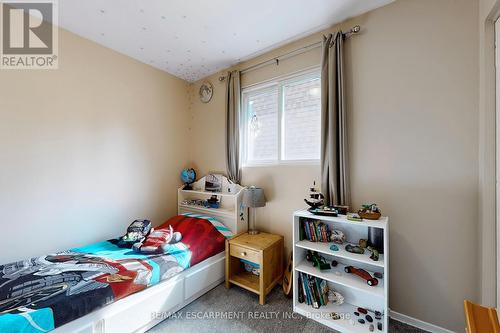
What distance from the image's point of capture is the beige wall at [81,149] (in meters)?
1.78

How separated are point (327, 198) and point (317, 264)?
62 centimetres

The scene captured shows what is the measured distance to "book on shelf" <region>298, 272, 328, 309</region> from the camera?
5.91 ft

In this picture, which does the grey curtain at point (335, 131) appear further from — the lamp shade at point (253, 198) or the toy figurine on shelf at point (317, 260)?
the lamp shade at point (253, 198)

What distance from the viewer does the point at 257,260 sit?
1.93m

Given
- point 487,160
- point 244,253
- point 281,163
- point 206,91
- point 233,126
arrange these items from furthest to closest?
point 206,91
point 233,126
point 281,163
point 244,253
point 487,160

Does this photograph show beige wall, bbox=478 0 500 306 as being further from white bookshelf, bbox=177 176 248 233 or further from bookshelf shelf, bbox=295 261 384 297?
white bookshelf, bbox=177 176 248 233

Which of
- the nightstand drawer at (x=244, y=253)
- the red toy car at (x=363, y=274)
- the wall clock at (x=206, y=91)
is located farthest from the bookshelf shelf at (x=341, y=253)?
the wall clock at (x=206, y=91)

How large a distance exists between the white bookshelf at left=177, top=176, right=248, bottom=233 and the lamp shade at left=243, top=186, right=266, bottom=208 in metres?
0.18

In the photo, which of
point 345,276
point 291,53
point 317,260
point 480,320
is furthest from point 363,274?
point 291,53

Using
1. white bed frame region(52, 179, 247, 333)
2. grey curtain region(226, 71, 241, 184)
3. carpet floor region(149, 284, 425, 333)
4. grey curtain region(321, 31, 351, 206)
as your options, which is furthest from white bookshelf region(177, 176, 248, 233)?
grey curtain region(321, 31, 351, 206)

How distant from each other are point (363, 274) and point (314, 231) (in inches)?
19.5

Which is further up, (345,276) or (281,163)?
(281,163)

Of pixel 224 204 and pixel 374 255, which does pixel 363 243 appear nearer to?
pixel 374 255

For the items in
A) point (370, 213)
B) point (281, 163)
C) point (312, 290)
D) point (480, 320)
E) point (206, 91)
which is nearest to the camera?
point (480, 320)
